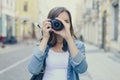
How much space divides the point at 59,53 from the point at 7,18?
4569 cm

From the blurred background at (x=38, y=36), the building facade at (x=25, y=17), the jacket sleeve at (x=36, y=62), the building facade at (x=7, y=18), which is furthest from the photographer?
the building facade at (x=25, y=17)

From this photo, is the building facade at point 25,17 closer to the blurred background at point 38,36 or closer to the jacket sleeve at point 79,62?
the blurred background at point 38,36

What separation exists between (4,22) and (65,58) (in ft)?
141

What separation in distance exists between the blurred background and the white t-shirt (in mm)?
3406

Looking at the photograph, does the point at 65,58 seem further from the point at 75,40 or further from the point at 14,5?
the point at 14,5

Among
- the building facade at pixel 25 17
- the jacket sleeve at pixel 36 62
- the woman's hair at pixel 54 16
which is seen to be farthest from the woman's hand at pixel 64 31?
the building facade at pixel 25 17

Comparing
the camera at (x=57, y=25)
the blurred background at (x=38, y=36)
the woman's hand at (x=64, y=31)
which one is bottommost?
the blurred background at (x=38, y=36)

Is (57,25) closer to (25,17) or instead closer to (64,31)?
(64,31)

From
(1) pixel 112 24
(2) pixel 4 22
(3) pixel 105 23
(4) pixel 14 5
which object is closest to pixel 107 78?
(1) pixel 112 24

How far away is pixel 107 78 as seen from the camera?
13219 millimetres

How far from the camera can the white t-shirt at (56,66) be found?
3.87m

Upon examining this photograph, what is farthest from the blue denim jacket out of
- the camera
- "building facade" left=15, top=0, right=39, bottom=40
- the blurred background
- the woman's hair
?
"building facade" left=15, top=0, right=39, bottom=40

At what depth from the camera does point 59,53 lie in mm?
3939

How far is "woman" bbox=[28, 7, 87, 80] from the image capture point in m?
3.83
